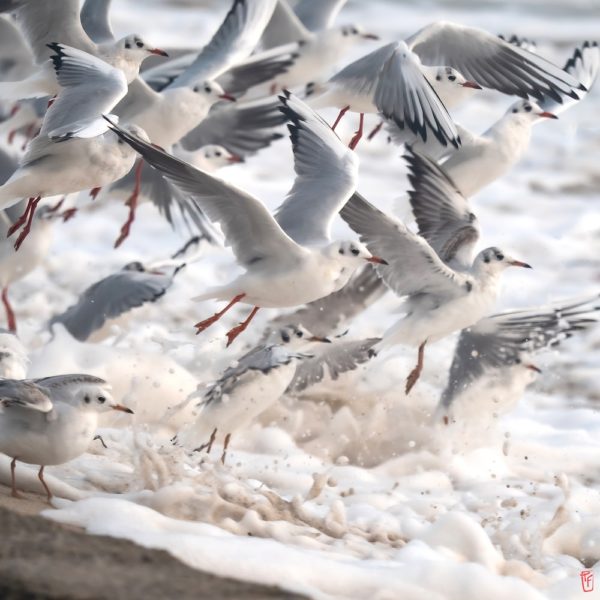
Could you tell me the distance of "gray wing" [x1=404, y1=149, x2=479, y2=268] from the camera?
5793mm

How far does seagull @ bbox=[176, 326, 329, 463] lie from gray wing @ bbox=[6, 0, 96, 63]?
188 cm

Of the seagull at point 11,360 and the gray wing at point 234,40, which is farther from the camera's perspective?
the gray wing at point 234,40

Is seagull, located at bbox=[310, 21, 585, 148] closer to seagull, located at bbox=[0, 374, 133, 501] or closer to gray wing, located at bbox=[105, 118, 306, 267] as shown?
gray wing, located at bbox=[105, 118, 306, 267]

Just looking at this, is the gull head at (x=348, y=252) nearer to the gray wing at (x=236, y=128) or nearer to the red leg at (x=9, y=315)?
the red leg at (x=9, y=315)

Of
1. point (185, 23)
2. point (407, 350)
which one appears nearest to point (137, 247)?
point (407, 350)

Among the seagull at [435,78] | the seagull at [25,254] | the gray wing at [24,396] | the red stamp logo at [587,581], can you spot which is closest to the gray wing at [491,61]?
the seagull at [435,78]

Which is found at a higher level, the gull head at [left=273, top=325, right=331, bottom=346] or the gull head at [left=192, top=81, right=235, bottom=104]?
the gull head at [left=192, top=81, right=235, bottom=104]

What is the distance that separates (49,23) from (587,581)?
11.5 feet

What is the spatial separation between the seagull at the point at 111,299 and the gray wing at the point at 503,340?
1447 millimetres

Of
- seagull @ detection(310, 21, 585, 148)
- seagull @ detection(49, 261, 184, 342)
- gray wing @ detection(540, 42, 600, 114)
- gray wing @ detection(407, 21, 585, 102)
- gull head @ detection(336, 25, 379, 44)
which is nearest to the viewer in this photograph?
seagull @ detection(310, 21, 585, 148)

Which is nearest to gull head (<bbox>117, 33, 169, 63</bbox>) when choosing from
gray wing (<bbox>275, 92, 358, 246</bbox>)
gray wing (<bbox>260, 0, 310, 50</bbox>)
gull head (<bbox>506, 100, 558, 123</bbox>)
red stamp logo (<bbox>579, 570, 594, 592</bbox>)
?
gray wing (<bbox>275, 92, 358, 246</bbox>)

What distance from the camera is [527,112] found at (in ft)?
22.5

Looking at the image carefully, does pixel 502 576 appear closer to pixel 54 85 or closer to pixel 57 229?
pixel 54 85

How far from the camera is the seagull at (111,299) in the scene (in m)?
6.81
